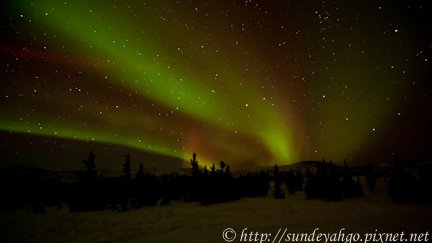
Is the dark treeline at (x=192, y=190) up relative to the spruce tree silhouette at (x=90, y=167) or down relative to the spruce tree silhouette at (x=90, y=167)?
down

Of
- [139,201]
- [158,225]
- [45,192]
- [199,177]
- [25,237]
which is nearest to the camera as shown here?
[25,237]

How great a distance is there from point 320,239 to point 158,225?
9.62 m

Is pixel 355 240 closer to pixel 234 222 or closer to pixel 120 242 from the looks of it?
pixel 234 222

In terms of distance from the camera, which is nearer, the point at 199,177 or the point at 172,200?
the point at 199,177

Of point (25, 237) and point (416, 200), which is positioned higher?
point (25, 237)

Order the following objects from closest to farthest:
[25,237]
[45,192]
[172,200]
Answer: [25,237]
[172,200]
[45,192]

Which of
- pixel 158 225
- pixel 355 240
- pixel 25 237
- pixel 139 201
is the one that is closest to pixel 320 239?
pixel 355 240

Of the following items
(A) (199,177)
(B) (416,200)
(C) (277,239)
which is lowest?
(B) (416,200)

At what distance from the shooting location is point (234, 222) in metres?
17.9

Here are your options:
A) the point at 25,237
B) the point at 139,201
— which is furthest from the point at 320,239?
the point at 139,201

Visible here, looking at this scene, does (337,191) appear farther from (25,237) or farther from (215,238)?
(25,237)

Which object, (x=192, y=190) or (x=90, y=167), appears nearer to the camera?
(x=90, y=167)

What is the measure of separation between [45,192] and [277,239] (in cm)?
5572

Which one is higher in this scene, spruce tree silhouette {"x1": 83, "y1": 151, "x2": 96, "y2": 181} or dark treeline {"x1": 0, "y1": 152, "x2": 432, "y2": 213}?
spruce tree silhouette {"x1": 83, "y1": 151, "x2": 96, "y2": 181}
